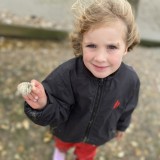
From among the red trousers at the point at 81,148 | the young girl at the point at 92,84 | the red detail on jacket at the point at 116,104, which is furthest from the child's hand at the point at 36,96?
the red trousers at the point at 81,148

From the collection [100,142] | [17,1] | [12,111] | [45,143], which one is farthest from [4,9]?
[100,142]

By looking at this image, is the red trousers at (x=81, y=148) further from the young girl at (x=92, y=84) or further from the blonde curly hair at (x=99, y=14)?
the blonde curly hair at (x=99, y=14)

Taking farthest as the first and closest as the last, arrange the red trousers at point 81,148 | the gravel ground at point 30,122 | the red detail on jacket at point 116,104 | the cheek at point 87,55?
the gravel ground at point 30,122
the red trousers at point 81,148
the red detail on jacket at point 116,104
the cheek at point 87,55

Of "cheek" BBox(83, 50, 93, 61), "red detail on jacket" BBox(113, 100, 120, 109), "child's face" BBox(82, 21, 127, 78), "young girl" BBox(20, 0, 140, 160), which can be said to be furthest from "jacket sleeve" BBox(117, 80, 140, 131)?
"cheek" BBox(83, 50, 93, 61)

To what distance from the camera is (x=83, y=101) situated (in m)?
1.96

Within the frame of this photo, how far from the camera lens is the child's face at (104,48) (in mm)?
1675

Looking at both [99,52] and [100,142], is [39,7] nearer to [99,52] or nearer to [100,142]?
[100,142]

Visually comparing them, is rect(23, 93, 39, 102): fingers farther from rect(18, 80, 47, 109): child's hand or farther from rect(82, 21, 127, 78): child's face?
rect(82, 21, 127, 78): child's face

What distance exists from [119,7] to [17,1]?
10.0 feet

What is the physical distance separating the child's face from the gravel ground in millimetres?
1246

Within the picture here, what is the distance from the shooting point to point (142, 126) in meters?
3.13

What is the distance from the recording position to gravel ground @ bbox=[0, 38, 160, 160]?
2.81m

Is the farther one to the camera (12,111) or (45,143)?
(12,111)

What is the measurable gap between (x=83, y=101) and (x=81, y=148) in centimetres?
66
